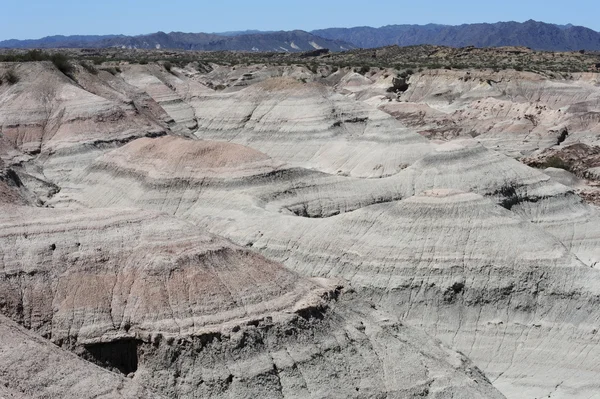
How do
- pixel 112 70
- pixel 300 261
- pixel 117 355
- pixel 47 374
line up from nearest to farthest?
1. pixel 47 374
2. pixel 117 355
3. pixel 300 261
4. pixel 112 70

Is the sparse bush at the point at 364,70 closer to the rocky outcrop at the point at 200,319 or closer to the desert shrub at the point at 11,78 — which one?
the desert shrub at the point at 11,78

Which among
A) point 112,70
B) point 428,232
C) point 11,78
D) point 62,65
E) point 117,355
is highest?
point 62,65

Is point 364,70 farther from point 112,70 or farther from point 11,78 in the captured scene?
point 11,78

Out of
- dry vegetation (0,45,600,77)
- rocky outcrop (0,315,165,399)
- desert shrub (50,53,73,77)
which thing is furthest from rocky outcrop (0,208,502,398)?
dry vegetation (0,45,600,77)

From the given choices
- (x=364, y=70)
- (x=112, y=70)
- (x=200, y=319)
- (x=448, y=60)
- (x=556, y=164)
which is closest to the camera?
(x=200, y=319)

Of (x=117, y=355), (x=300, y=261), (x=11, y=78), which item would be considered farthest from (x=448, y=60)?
(x=117, y=355)

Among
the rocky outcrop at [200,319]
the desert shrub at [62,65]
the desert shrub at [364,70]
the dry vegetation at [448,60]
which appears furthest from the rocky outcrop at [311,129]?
the desert shrub at [364,70]

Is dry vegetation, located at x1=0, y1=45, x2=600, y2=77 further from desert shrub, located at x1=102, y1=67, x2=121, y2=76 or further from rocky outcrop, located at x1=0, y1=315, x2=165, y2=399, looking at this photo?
rocky outcrop, located at x1=0, y1=315, x2=165, y2=399

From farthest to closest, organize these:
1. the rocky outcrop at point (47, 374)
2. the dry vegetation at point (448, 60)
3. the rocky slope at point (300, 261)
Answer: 1. the dry vegetation at point (448, 60)
2. the rocky slope at point (300, 261)
3. the rocky outcrop at point (47, 374)

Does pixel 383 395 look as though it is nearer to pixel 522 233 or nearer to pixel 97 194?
pixel 522 233

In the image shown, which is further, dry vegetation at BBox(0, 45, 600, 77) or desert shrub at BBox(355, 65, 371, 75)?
desert shrub at BBox(355, 65, 371, 75)

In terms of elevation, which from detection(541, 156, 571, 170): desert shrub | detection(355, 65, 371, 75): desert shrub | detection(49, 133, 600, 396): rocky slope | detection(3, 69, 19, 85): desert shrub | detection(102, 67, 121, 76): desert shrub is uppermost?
detection(3, 69, 19, 85): desert shrub
